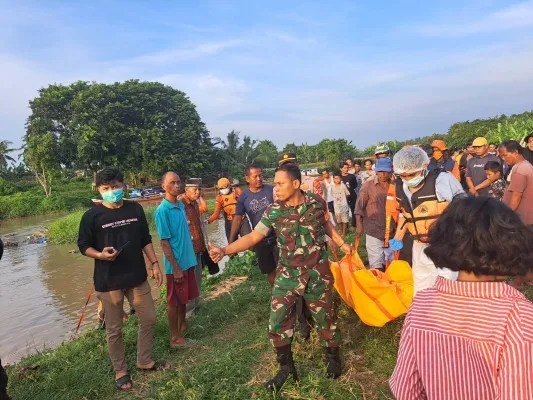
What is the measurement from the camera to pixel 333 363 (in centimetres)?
326

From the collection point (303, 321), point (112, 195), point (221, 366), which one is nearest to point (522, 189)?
point (303, 321)

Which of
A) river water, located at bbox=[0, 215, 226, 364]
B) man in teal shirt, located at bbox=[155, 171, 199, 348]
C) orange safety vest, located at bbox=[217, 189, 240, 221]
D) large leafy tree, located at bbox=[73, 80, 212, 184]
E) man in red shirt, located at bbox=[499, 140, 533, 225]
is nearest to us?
man in red shirt, located at bbox=[499, 140, 533, 225]

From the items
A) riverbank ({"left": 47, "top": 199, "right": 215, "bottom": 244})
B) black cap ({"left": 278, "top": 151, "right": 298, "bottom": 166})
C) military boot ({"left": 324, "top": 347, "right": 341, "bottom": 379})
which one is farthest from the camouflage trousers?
riverbank ({"left": 47, "top": 199, "right": 215, "bottom": 244})

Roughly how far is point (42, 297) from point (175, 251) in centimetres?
710

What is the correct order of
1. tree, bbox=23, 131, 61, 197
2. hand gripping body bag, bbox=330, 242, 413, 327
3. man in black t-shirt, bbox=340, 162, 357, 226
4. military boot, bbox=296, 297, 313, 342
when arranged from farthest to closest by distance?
1. tree, bbox=23, 131, 61, 197
2. man in black t-shirt, bbox=340, 162, 357, 226
3. military boot, bbox=296, 297, 313, 342
4. hand gripping body bag, bbox=330, 242, 413, 327

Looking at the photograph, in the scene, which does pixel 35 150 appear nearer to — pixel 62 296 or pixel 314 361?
pixel 62 296

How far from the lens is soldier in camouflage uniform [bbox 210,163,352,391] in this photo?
3080mm

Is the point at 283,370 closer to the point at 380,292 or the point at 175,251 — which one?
the point at 380,292

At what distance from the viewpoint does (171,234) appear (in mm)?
4469

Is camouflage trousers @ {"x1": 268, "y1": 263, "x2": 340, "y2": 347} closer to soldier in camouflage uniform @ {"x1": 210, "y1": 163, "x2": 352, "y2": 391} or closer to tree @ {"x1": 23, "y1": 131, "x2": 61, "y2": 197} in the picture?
soldier in camouflage uniform @ {"x1": 210, "y1": 163, "x2": 352, "y2": 391}

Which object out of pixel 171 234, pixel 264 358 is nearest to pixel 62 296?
pixel 171 234

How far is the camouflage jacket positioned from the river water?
15.6ft

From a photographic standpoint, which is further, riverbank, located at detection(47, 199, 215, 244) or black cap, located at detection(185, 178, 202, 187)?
riverbank, located at detection(47, 199, 215, 244)

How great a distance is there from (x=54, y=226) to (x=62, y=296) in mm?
12187
